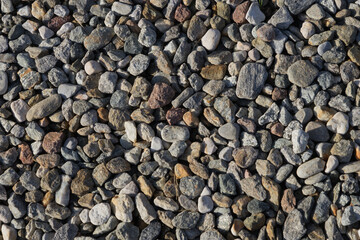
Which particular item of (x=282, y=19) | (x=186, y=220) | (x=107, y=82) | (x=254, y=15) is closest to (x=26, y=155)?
(x=107, y=82)

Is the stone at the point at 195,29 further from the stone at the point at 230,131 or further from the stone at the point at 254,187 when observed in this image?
the stone at the point at 254,187

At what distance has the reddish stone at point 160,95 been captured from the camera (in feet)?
6.33

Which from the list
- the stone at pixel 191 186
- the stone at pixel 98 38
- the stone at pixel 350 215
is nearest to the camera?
the stone at pixel 350 215

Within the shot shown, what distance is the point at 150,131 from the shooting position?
1.92m

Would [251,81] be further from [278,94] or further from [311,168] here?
[311,168]

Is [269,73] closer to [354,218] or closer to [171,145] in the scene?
[171,145]

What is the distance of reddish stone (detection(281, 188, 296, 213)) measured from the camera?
69.6 inches

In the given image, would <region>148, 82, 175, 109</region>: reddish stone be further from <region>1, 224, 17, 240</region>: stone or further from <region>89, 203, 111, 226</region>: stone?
<region>1, 224, 17, 240</region>: stone

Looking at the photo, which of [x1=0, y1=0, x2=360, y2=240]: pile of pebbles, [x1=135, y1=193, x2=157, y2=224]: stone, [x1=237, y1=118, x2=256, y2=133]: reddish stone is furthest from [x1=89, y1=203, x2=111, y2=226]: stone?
[x1=237, y1=118, x2=256, y2=133]: reddish stone

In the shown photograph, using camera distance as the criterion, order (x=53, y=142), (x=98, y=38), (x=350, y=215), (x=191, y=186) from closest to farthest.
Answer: (x=350, y=215) → (x=191, y=186) → (x=53, y=142) → (x=98, y=38)

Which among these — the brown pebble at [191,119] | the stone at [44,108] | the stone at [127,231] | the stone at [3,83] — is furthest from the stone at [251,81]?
the stone at [3,83]

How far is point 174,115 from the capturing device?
193 centimetres

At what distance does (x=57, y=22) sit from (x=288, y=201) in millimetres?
1476

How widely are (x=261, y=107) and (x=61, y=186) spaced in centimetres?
103
